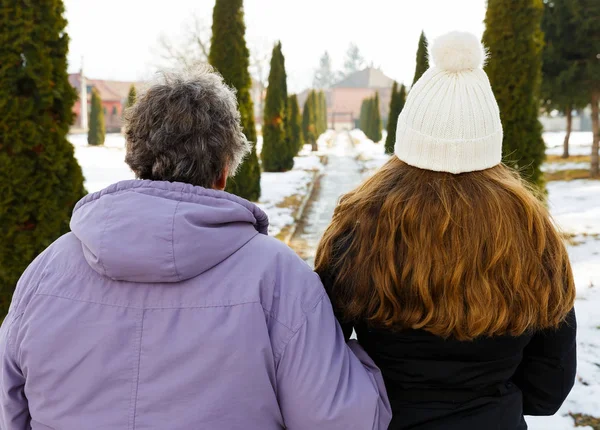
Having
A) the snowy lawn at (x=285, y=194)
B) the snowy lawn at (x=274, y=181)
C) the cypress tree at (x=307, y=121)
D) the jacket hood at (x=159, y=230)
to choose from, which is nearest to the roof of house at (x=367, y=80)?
the cypress tree at (x=307, y=121)

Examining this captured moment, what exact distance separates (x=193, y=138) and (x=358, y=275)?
555 mm

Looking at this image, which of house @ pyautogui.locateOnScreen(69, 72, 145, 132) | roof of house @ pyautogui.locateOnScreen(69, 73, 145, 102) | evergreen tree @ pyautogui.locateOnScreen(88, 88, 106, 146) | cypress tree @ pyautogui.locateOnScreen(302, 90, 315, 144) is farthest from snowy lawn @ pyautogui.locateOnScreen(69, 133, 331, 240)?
roof of house @ pyautogui.locateOnScreen(69, 73, 145, 102)

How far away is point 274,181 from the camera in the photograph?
1702cm

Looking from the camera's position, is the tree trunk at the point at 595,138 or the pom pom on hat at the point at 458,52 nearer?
the pom pom on hat at the point at 458,52

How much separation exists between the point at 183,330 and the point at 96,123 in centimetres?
3449

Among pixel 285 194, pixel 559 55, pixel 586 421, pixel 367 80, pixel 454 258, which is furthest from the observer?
pixel 367 80

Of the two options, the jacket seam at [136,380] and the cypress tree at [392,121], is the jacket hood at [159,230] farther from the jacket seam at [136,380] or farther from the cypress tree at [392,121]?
the cypress tree at [392,121]

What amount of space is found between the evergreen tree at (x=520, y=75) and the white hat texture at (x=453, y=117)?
7.72 m

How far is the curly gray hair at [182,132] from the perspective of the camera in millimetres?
1519

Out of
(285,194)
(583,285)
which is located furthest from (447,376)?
(285,194)

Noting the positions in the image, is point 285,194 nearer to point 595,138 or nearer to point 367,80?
point 595,138

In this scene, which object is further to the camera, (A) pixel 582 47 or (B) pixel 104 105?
(B) pixel 104 105

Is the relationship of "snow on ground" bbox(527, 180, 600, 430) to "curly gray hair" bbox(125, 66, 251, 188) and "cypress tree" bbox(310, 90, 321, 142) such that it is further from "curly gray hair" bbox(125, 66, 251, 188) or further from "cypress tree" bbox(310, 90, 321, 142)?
"cypress tree" bbox(310, 90, 321, 142)

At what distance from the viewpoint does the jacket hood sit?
1.32 meters
